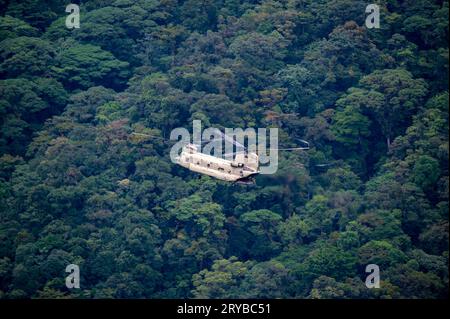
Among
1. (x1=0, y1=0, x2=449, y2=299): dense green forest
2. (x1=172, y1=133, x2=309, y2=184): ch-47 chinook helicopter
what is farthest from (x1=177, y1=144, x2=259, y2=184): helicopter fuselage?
(x1=0, y1=0, x2=449, y2=299): dense green forest

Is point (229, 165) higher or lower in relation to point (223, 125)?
lower

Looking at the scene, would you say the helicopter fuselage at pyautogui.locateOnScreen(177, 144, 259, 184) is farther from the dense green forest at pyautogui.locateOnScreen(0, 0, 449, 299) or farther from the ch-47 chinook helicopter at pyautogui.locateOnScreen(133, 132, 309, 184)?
the dense green forest at pyautogui.locateOnScreen(0, 0, 449, 299)

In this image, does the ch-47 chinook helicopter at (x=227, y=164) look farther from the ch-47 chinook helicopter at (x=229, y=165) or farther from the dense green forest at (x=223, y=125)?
the dense green forest at (x=223, y=125)

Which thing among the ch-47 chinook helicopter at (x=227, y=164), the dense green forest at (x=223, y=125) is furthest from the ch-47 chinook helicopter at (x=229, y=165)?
the dense green forest at (x=223, y=125)

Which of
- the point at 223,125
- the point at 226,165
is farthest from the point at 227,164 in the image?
the point at 223,125

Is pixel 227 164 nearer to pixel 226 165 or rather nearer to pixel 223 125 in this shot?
pixel 226 165

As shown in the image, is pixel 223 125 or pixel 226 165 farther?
pixel 223 125
